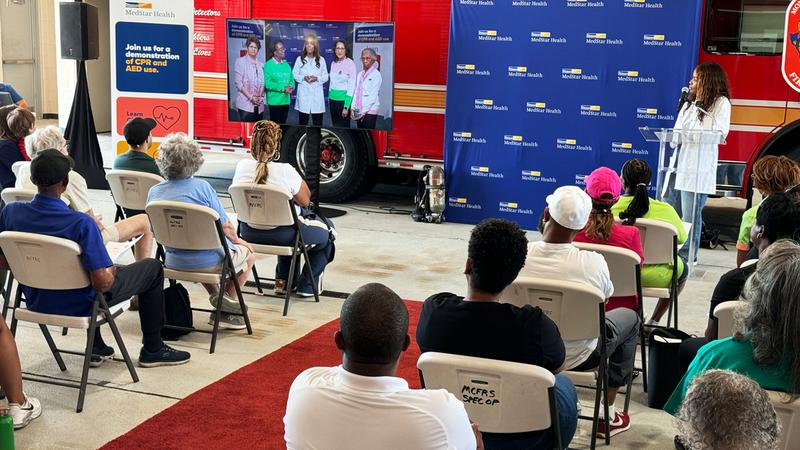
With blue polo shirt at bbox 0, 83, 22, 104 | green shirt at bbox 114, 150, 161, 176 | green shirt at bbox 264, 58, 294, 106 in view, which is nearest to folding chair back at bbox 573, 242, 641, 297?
green shirt at bbox 114, 150, 161, 176

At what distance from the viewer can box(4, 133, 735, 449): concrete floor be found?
Answer: 4.43m

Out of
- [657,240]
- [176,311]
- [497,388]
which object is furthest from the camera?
[176,311]

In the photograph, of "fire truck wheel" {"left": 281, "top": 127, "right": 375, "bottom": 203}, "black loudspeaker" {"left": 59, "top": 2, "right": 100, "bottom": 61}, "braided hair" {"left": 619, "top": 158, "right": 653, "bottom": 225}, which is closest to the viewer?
"braided hair" {"left": 619, "top": 158, "right": 653, "bottom": 225}

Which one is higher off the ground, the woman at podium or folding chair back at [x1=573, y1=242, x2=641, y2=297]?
the woman at podium

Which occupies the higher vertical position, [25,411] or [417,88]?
[417,88]

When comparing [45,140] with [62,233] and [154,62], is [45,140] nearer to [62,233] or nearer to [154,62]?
[62,233]

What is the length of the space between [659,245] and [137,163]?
11.6ft

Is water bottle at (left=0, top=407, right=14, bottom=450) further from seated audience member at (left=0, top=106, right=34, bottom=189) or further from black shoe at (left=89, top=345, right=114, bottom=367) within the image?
seated audience member at (left=0, top=106, right=34, bottom=189)

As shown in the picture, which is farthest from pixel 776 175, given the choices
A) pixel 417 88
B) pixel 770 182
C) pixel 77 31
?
pixel 77 31

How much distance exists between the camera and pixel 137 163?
6574mm

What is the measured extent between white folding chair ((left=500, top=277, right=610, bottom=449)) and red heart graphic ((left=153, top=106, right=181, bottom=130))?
720 centimetres

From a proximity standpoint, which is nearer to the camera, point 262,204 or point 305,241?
point 262,204

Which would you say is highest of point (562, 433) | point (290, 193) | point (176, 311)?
point (290, 193)

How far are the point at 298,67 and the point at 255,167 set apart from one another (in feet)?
11.7
